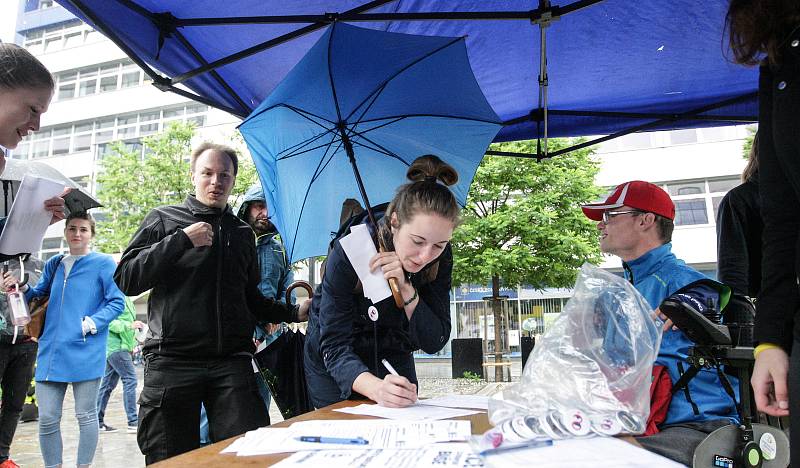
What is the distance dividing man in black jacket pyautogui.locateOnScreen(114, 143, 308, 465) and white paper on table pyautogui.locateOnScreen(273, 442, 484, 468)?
1.55 metres

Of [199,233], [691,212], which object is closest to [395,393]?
[199,233]

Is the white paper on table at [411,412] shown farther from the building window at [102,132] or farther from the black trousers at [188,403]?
the building window at [102,132]

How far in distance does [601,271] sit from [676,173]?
69.9ft

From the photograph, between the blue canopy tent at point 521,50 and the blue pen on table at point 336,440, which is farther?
the blue canopy tent at point 521,50

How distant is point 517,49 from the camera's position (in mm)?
3885

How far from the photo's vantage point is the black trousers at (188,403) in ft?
8.13

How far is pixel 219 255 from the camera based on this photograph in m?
2.78

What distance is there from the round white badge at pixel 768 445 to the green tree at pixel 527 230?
1239 centimetres

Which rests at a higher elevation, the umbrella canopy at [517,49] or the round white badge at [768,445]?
the umbrella canopy at [517,49]

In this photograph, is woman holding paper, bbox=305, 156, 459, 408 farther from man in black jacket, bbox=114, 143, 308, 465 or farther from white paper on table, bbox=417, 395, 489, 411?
man in black jacket, bbox=114, 143, 308, 465

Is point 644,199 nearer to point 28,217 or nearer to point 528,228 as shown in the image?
point 28,217

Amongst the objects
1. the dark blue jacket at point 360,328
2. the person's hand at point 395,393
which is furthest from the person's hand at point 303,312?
the person's hand at point 395,393

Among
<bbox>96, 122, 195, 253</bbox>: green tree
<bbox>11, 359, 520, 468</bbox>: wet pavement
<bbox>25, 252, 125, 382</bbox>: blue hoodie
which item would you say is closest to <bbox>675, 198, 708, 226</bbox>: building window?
<bbox>11, 359, 520, 468</bbox>: wet pavement

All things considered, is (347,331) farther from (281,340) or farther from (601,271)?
(601,271)
